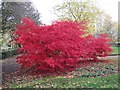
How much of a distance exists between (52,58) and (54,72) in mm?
811

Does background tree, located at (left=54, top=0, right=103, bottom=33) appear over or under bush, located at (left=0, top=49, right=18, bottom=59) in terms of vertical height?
over

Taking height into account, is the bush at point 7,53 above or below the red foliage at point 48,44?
below

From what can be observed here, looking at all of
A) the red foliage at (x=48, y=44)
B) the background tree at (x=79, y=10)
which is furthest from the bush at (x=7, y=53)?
the red foliage at (x=48, y=44)

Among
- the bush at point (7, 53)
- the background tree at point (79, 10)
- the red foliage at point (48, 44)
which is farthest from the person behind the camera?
the background tree at point (79, 10)

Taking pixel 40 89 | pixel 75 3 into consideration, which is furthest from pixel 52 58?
pixel 75 3

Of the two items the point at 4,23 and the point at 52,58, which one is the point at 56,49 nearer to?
the point at 52,58

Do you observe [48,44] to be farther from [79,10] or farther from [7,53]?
[79,10]

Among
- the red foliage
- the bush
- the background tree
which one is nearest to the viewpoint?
the red foliage

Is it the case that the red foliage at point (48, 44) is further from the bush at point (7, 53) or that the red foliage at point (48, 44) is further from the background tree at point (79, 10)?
the background tree at point (79, 10)

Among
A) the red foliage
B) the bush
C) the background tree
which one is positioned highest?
the background tree

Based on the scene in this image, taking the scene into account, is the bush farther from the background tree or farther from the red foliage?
the red foliage

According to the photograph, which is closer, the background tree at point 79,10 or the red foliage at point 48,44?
the red foliage at point 48,44

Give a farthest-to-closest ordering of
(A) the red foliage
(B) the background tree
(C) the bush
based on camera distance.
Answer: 1. (B) the background tree
2. (C) the bush
3. (A) the red foliage

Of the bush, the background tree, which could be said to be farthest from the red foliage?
the background tree
